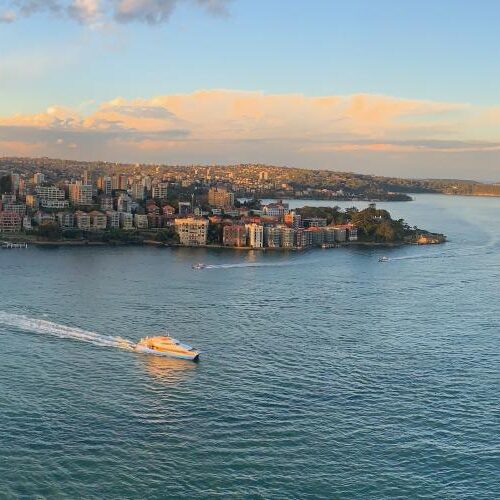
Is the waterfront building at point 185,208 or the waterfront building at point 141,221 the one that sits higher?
the waterfront building at point 185,208

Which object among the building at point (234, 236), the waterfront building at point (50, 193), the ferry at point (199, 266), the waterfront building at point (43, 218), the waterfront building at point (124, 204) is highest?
the waterfront building at point (50, 193)

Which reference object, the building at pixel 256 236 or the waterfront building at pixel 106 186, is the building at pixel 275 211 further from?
the waterfront building at pixel 106 186

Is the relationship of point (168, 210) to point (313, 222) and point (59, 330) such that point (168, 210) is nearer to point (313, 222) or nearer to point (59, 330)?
point (313, 222)

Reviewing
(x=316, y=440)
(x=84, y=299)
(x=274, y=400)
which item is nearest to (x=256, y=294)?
(x=84, y=299)

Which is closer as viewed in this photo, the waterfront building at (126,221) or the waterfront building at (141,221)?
the waterfront building at (126,221)

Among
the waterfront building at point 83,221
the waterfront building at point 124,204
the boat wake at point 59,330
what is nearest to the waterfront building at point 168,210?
the waterfront building at point 124,204

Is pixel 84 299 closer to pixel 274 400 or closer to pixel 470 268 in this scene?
pixel 274 400
